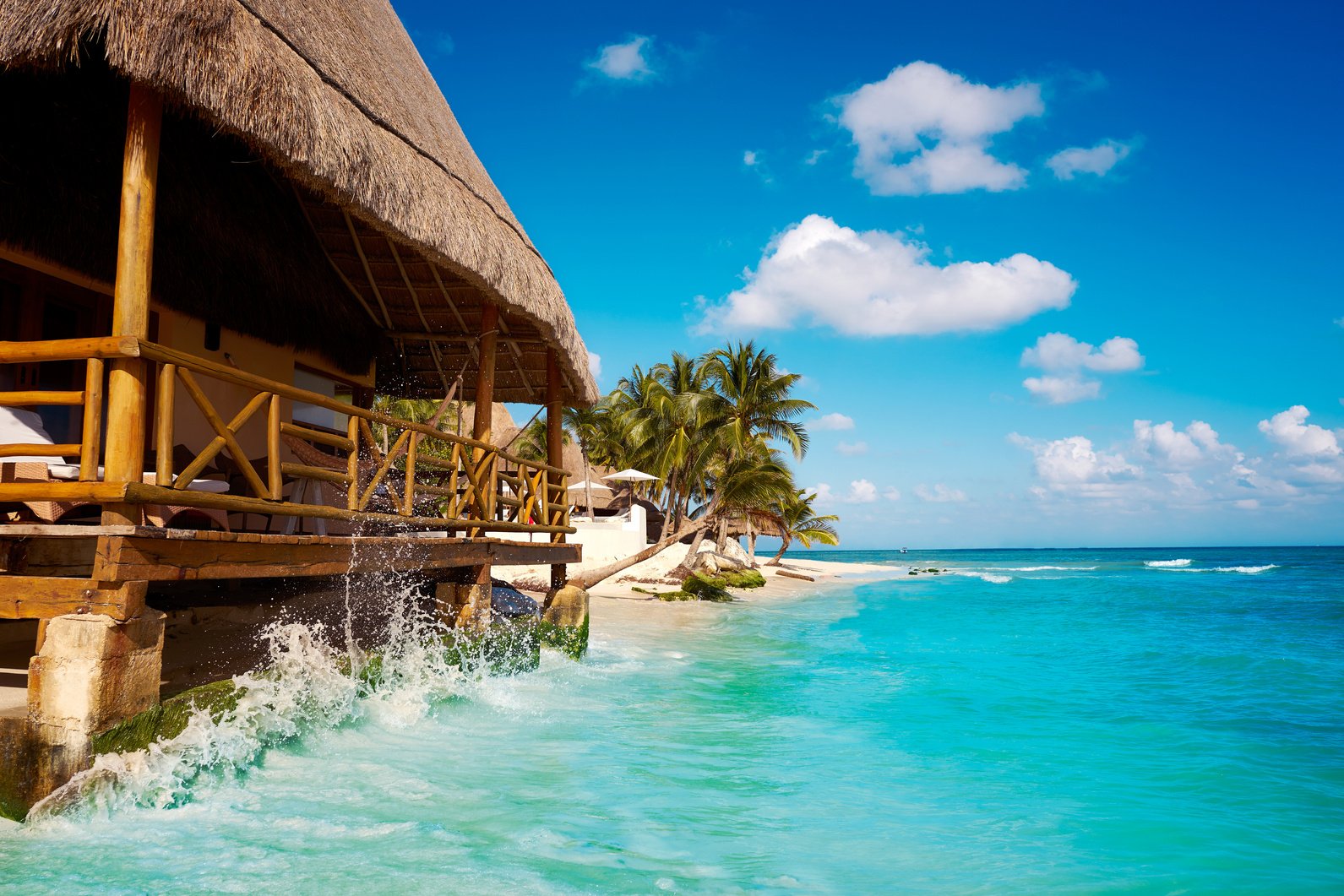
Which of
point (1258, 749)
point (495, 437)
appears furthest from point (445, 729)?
point (495, 437)

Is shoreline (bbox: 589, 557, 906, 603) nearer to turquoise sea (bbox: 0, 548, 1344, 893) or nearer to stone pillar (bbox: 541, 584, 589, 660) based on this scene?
turquoise sea (bbox: 0, 548, 1344, 893)

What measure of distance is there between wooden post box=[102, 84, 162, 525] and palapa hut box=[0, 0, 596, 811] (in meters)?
0.01

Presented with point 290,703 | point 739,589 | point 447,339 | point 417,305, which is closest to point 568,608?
point 447,339

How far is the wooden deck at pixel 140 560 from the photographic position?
3.83 meters

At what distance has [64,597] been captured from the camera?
387 cm

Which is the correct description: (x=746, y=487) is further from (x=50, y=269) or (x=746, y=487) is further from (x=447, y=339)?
(x=50, y=269)

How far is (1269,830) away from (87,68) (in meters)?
9.56

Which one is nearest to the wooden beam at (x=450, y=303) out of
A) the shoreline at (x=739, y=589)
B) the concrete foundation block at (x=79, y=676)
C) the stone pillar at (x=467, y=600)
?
the stone pillar at (x=467, y=600)

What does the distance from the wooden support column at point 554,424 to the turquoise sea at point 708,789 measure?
1.15 metres

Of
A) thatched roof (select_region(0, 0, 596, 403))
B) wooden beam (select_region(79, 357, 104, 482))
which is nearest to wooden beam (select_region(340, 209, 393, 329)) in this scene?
thatched roof (select_region(0, 0, 596, 403))

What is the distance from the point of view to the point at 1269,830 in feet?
19.5

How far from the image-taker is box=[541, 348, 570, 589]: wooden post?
975 cm

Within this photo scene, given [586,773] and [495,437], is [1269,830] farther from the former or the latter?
[495,437]

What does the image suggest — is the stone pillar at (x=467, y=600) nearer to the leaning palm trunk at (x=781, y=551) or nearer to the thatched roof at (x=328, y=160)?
the thatched roof at (x=328, y=160)
